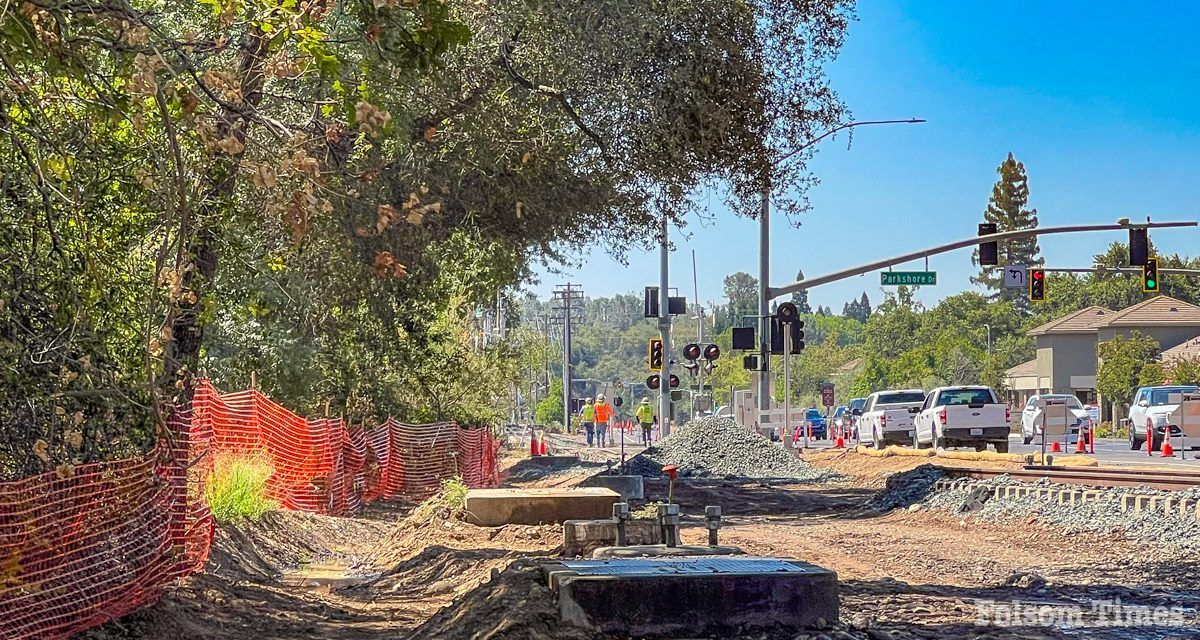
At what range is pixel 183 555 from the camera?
413 inches

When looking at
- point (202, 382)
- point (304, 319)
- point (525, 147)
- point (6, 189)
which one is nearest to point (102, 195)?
point (6, 189)

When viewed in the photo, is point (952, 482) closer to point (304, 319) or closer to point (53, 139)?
point (304, 319)

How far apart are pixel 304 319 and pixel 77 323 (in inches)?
514

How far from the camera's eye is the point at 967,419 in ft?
126

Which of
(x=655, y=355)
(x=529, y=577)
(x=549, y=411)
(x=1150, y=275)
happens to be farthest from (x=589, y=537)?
(x=549, y=411)

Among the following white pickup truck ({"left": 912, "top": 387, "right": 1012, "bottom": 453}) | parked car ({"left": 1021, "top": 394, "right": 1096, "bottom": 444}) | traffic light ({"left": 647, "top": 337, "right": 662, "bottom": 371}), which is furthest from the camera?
parked car ({"left": 1021, "top": 394, "right": 1096, "bottom": 444})

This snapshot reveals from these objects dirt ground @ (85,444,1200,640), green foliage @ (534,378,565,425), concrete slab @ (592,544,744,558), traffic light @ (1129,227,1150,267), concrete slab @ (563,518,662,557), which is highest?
traffic light @ (1129,227,1150,267)

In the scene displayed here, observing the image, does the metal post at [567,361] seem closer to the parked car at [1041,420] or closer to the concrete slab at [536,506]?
the parked car at [1041,420]

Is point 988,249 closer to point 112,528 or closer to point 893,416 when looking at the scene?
point 893,416

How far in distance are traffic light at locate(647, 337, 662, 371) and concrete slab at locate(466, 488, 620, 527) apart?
23134mm

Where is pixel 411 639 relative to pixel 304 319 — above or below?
below

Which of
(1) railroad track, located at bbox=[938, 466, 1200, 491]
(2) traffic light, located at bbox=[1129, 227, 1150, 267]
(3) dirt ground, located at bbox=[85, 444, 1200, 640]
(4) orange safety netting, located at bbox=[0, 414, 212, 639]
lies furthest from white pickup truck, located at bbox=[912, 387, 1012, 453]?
(4) orange safety netting, located at bbox=[0, 414, 212, 639]

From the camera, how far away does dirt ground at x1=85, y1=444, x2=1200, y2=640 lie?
8.42m

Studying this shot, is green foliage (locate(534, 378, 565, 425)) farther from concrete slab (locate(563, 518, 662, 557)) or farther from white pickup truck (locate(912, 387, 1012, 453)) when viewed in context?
concrete slab (locate(563, 518, 662, 557))
